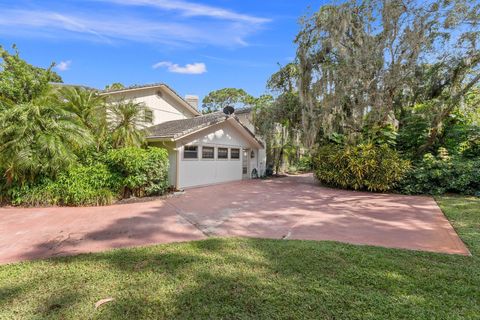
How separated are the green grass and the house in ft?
23.3

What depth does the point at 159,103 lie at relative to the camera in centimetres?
1436

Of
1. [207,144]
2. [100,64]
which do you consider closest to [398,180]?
[207,144]

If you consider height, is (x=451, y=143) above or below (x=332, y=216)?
above

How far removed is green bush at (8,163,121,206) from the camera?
→ 771 cm

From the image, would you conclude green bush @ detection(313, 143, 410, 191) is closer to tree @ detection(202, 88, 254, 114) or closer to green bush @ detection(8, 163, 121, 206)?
green bush @ detection(8, 163, 121, 206)

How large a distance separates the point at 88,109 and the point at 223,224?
7.35m

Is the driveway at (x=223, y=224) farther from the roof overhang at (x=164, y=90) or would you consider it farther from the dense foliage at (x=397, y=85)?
the roof overhang at (x=164, y=90)

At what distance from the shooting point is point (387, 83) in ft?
32.7

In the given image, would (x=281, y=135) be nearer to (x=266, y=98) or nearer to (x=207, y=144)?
(x=266, y=98)

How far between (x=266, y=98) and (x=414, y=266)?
526 inches

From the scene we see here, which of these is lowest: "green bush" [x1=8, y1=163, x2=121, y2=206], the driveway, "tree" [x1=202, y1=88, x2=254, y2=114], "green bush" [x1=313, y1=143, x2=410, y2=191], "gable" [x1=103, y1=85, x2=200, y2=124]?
the driveway

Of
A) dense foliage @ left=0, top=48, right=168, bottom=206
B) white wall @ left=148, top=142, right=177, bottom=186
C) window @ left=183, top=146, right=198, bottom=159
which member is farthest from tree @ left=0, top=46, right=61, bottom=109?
window @ left=183, top=146, right=198, bottom=159

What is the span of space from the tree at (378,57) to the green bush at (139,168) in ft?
23.5

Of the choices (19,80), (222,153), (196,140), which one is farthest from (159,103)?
(19,80)
